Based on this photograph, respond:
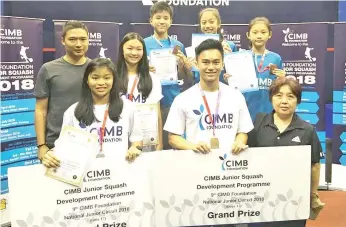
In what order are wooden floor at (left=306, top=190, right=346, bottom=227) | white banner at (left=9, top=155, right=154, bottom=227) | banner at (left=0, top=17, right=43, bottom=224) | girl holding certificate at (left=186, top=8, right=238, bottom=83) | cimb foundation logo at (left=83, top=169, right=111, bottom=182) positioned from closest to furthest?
white banner at (left=9, top=155, right=154, bottom=227)
cimb foundation logo at (left=83, top=169, right=111, bottom=182)
girl holding certificate at (left=186, top=8, right=238, bottom=83)
banner at (left=0, top=17, right=43, bottom=224)
wooden floor at (left=306, top=190, right=346, bottom=227)

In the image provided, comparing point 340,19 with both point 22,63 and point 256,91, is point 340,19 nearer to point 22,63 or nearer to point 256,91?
point 256,91

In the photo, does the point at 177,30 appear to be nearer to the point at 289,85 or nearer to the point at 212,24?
the point at 212,24

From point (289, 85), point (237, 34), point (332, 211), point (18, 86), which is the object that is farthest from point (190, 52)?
point (332, 211)

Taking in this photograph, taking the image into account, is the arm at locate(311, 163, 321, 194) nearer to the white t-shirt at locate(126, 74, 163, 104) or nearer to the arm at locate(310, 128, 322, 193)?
the arm at locate(310, 128, 322, 193)

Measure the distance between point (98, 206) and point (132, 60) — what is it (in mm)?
969

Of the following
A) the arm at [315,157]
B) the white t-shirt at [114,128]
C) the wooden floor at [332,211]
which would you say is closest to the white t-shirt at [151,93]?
the white t-shirt at [114,128]

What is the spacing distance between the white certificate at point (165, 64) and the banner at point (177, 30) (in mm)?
119

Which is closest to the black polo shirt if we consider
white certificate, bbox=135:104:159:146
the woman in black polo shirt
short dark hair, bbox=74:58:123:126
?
→ the woman in black polo shirt

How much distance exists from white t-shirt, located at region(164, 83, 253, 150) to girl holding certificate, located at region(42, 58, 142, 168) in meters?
0.33

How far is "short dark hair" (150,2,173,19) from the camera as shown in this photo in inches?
114

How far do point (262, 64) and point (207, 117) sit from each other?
0.56 m

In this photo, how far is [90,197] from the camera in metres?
2.62

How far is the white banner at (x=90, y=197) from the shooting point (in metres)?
2.48

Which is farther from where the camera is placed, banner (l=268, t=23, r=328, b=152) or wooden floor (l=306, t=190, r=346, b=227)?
wooden floor (l=306, t=190, r=346, b=227)
